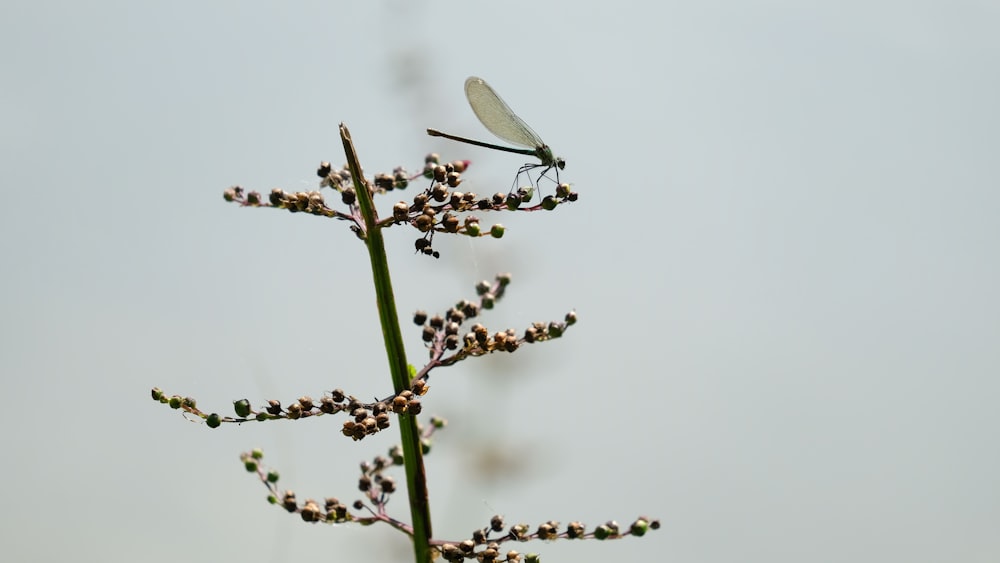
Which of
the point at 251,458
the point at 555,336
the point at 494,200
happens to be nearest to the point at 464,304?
the point at 555,336

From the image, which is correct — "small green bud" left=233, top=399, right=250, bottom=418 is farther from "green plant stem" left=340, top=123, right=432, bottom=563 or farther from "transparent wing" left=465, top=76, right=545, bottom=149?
"transparent wing" left=465, top=76, right=545, bottom=149

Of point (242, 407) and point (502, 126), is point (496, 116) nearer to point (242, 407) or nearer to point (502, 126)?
point (502, 126)

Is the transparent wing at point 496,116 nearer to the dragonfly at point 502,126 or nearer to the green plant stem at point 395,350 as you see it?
the dragonfly at point 502,126

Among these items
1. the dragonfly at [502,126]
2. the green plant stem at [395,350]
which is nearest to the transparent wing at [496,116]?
the dragonfly at [502,126]

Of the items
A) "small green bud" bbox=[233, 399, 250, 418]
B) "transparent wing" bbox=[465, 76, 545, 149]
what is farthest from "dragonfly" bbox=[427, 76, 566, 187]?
"small green bud" bbox=[233, 399, 250, 418]

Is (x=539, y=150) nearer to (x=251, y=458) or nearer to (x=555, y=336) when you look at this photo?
(x=555, y=336)

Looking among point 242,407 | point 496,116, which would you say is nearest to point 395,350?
point 242,407
